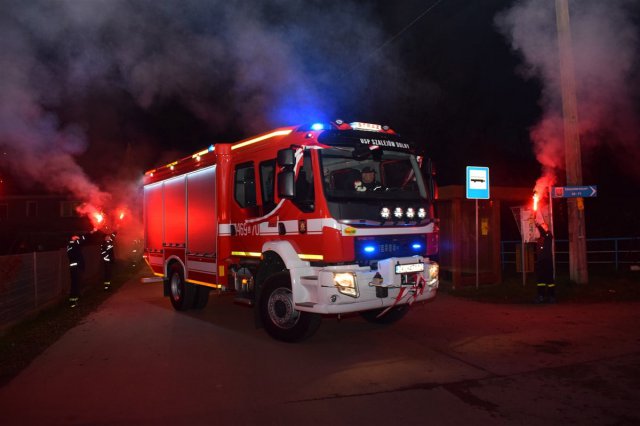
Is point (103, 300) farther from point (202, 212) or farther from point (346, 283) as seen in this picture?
point (346, 283)

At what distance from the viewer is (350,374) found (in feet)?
18.7

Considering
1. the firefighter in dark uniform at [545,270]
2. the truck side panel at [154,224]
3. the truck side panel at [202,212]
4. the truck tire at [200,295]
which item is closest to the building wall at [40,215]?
the truck side panel at [154,224]

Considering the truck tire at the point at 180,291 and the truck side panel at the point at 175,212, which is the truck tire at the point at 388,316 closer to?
the truck tire at the point at 180,291

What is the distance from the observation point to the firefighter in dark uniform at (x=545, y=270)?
32.6ft

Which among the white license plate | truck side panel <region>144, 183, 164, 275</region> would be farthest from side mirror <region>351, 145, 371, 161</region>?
truck side panel <region>144, 183, 164, 275</region>

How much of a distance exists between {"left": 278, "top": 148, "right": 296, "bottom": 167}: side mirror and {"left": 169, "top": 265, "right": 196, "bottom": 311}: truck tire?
4.46m

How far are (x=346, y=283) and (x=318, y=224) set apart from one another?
0.83m

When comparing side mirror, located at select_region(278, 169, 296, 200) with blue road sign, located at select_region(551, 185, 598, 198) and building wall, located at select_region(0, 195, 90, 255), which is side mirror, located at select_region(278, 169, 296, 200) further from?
building wall, located at select_region(0, 195, 90, 255)

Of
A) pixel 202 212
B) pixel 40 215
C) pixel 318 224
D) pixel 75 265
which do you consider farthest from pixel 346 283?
pixel 40 215

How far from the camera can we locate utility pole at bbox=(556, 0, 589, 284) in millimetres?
11664

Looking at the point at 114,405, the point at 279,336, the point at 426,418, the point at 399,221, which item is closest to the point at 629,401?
the point at 426,418

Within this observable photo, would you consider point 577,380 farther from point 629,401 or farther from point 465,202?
point 465,202

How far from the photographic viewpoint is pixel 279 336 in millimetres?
7258

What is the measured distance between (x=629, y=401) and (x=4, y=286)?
8763 mm
